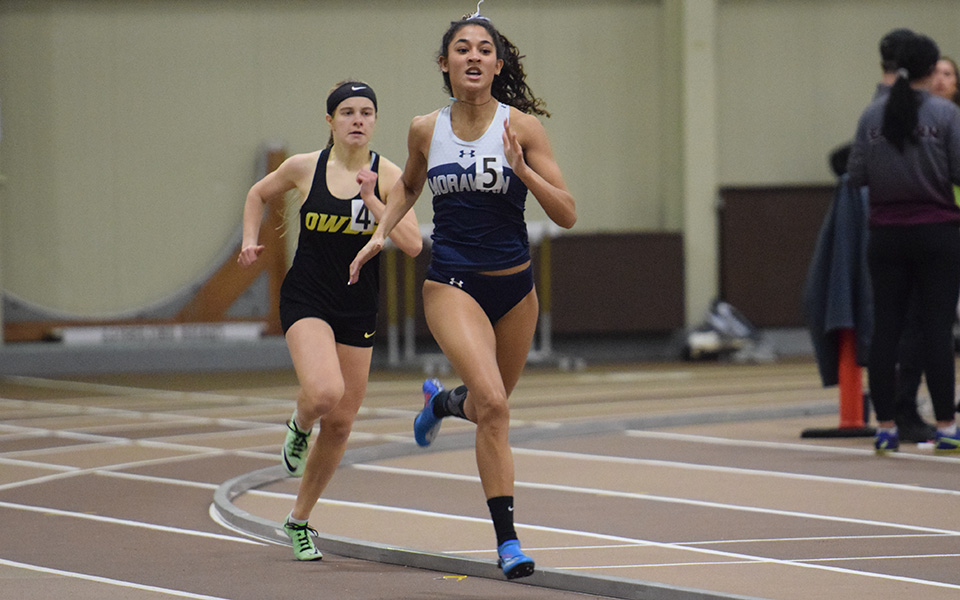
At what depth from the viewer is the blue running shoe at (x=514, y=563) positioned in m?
4.50

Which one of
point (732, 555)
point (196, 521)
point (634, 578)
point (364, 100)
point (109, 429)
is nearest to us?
point (634, 578)

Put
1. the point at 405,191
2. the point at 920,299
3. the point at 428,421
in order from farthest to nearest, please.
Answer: the point at 920,299 < the point at 428,421 < the point at 405,191

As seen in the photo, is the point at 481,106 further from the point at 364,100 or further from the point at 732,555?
the point at 732,555

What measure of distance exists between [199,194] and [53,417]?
571 centimetres

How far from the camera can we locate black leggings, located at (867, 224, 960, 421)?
7426 mm

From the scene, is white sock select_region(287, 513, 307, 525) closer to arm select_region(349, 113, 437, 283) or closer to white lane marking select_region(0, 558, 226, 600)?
white lane marking select_region(0, 558, 226, 600)

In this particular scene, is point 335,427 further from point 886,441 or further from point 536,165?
point 886,441

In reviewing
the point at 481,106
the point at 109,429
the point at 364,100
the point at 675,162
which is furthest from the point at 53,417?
the point at 675,162

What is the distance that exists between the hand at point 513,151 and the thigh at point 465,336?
54 centimetres

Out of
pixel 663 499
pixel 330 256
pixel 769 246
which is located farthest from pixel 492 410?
pixel 769 246

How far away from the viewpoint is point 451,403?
5699 mm

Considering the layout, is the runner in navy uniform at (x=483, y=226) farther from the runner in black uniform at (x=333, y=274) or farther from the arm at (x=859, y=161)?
the arm at (x=859, y=161)

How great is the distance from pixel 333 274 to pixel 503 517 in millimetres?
1430

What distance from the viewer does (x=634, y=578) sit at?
4691 millimetres
